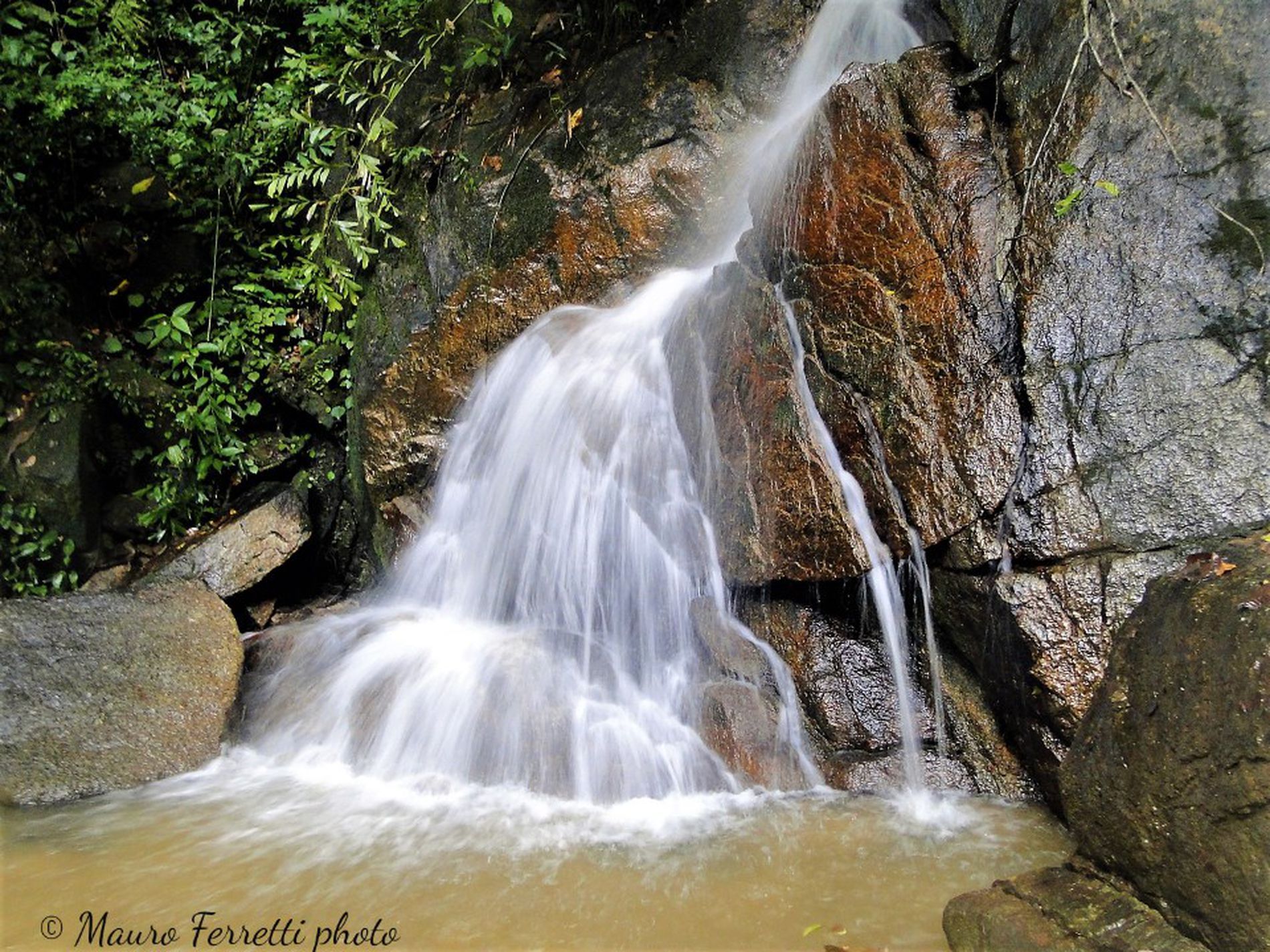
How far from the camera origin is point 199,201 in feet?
22.3

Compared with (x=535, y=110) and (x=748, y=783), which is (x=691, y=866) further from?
(x=535, y=110)

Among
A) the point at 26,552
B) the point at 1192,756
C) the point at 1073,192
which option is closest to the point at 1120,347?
the point at 1073,192

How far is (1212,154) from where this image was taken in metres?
3.25

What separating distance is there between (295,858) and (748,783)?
174 centimetres

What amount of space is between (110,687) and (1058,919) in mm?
4137

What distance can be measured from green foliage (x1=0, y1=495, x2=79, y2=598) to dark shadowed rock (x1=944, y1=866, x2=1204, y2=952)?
5920 millimetres

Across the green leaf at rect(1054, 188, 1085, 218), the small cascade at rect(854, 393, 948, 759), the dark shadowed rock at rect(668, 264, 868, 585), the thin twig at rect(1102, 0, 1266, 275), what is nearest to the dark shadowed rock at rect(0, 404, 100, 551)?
the dark shadowed rock at rect(668, 264, 868, 585)

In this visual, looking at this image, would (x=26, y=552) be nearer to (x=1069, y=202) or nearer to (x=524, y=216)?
(x=524, y=216)

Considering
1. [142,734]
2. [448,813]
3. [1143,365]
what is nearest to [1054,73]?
[1143,365]

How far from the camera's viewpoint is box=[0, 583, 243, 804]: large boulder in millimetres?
3889

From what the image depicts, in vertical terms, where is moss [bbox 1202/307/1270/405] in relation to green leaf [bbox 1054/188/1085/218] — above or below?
below

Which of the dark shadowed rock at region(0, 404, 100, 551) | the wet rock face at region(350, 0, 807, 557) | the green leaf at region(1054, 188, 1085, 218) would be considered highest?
the wet rock face at region(350, 0, 807, 557)

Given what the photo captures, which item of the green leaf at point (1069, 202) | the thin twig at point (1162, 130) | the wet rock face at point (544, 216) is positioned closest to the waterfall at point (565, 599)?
the wet rock face at point (544, 216)

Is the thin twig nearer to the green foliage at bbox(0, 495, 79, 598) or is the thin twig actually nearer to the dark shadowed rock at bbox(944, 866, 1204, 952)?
the dark shadowed rock at bbox(944, 866, 1204, 952)
